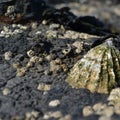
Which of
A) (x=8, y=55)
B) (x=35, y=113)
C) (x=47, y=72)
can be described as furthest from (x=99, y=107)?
(x=8, y=55)

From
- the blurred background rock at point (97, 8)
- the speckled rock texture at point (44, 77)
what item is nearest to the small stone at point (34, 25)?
the speckled rock texture at point (44, 77)

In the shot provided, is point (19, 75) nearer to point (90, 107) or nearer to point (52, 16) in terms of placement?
point (90, 107)

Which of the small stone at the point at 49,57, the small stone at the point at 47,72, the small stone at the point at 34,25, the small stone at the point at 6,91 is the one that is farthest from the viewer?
the small stone at the point at 34,25

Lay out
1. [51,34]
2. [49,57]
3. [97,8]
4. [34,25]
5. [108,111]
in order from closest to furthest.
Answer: [108,111] < [49,57] < [51,34] < [34,25] < [97,8]

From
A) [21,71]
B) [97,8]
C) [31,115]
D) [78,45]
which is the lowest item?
[97,8]

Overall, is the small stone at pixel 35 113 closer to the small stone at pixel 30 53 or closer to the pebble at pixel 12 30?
the small stone at pixel 30 53

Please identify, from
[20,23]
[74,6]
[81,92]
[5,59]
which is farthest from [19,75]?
[74,6]

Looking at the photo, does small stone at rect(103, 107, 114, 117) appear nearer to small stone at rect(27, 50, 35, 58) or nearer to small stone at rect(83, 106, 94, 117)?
small stone at rect(83, 106, 94, 117)

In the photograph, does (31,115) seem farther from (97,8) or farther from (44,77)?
(97,8)
